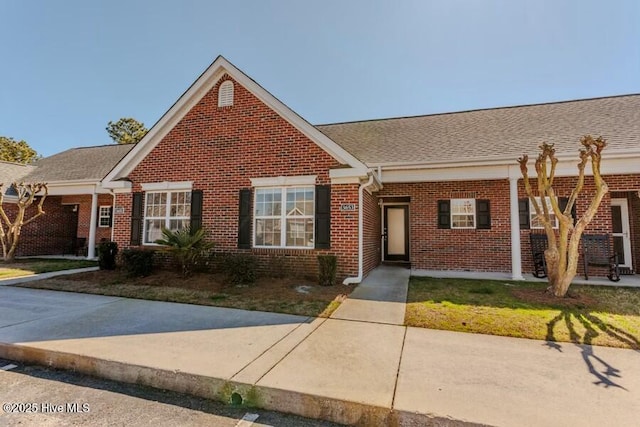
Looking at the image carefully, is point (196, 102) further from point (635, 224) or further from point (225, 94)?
point (635, 224)

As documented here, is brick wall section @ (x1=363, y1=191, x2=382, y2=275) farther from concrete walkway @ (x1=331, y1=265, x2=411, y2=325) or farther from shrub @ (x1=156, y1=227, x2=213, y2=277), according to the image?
shrub @ (x1=156, y1=227, x2=213, y2=277)

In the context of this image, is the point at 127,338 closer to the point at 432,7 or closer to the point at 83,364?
the point at 83,364

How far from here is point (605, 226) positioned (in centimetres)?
903

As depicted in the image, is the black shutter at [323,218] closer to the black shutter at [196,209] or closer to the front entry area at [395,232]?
the black shutter at [196,209]

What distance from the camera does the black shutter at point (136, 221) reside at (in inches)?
379

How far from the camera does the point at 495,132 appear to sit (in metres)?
10.8

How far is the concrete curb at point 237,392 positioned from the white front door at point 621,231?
1103 centimetres

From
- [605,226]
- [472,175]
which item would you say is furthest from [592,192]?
[472,175]

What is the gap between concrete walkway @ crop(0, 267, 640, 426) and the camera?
2.67 meters

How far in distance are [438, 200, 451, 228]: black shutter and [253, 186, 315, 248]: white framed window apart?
4.60m

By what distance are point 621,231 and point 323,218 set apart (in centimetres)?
975

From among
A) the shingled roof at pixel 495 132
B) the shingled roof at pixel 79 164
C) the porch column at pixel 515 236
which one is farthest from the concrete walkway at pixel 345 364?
the shingled roof at pixel 79 164

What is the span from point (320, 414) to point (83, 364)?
290 cm

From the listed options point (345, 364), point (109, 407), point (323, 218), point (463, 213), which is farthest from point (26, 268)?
point (463, 213)
